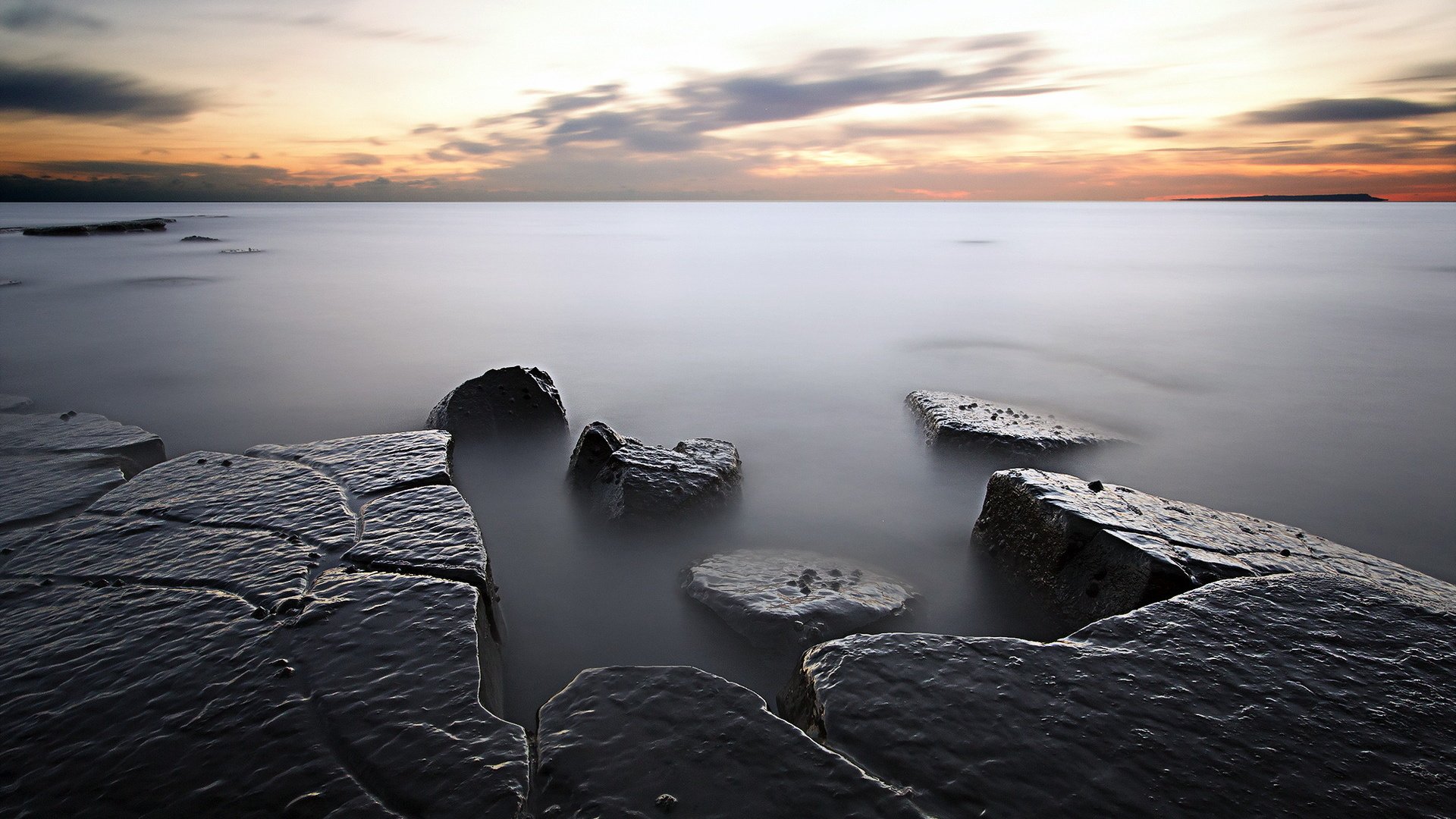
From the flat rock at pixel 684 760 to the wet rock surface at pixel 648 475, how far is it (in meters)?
1.93

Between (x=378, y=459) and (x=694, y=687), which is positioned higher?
(x=378, y=459)

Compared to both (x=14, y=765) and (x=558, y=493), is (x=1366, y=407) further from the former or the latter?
(x=14, y=765)

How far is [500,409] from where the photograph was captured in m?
5.68

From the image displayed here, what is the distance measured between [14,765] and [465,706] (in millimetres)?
1112

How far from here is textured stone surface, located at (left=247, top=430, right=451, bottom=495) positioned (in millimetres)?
Answer: 3750

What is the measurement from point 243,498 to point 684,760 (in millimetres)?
2762

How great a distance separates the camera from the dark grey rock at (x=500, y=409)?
5559mm

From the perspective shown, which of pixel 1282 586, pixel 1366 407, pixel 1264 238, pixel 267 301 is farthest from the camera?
pixel 1264 238

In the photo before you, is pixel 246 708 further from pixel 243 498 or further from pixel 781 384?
pixel 781 384

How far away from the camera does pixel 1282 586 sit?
2.74 meters

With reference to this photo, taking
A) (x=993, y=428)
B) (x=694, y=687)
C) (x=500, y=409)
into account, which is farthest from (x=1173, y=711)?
(x=500, y=409)

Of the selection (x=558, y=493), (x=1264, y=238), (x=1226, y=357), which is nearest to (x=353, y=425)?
(x=558, y=493)

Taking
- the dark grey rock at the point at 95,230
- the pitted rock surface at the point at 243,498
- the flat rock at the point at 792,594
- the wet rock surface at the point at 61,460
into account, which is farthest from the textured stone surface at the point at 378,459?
the dark grey rock at the point at 95,230

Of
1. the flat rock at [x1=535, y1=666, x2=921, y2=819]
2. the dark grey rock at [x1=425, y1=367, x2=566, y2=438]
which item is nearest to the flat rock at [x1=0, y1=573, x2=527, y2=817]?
the flat rock at [x1=535, y1=666, x2=921, y2=819]
